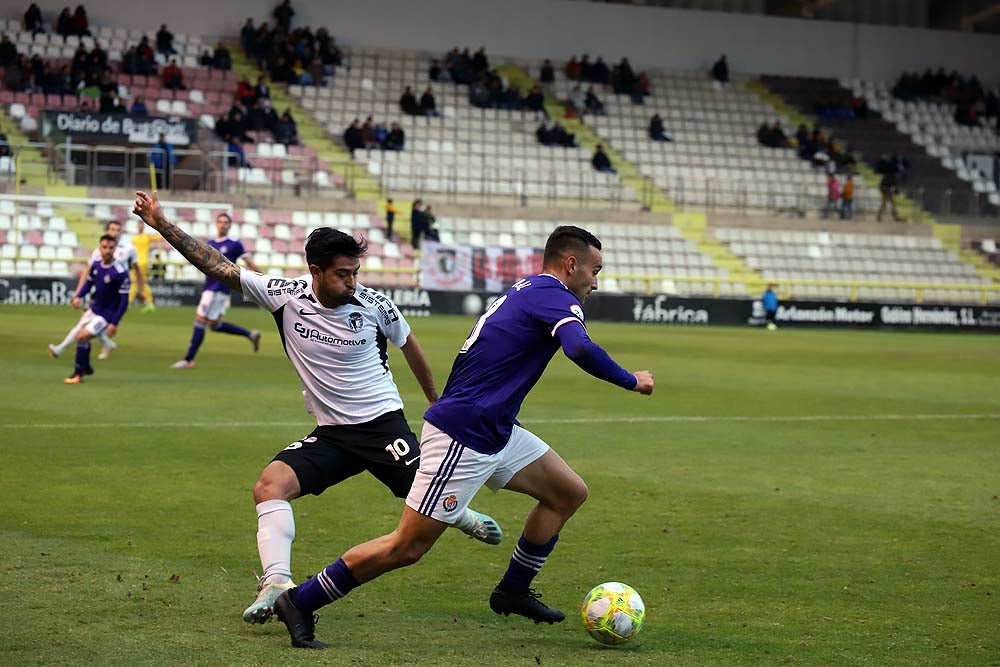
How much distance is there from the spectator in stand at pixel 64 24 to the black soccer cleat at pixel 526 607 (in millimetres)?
41434

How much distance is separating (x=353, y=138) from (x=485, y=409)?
129ft

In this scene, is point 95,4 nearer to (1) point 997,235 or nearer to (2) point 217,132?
(2) point 217,132

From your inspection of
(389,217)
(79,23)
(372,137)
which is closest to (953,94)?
(372,137)

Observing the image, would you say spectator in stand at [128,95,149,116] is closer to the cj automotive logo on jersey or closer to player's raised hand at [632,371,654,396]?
the cj automotive logo on jersey

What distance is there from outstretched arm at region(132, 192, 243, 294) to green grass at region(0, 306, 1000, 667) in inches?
62.1

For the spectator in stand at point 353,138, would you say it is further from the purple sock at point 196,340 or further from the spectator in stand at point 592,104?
the purple sock at point 196,340

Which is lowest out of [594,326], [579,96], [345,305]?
[594,326]

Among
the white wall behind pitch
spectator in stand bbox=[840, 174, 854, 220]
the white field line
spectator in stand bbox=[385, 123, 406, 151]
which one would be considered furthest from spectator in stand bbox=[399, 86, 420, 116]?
the white field line

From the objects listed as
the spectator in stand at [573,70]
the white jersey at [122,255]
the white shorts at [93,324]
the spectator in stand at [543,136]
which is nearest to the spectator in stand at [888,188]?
the spectator in stand at [573,70]

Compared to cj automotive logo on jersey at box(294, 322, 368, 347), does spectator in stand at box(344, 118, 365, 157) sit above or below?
above

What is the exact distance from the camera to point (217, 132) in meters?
41.7

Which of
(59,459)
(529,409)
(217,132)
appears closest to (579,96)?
(217,132)

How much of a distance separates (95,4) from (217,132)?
335 inches

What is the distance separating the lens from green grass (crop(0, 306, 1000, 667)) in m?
6.09
